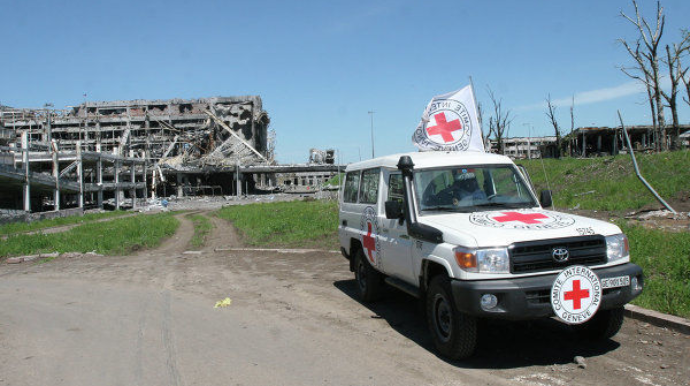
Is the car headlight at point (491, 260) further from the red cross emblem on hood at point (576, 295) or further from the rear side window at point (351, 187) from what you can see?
the rear side window at point (351, 187)

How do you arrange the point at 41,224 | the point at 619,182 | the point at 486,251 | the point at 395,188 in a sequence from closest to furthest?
the point at 486,251 < the point at 395,188 < the point at 619,182 < the point at 41,224

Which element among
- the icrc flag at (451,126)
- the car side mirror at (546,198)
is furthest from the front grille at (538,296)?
the icrc flag at (451,126)

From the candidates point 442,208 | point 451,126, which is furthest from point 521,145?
point 442,208

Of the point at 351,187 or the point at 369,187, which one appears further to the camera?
the point at 351,187

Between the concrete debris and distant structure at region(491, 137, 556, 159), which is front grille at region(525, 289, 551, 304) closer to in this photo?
the concrete debris

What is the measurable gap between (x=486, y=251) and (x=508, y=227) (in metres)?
0.49

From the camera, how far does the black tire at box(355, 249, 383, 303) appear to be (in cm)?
792

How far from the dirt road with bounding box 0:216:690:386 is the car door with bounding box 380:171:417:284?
2.57 feet

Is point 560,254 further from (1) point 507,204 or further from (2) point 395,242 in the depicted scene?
(2) point 395,242

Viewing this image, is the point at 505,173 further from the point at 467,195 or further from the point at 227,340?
the point at 227,340

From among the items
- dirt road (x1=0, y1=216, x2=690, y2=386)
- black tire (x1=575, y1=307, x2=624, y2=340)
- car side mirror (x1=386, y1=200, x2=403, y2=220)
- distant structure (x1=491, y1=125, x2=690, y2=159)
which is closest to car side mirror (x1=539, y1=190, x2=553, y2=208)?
black tire (x1=575, y1=307, x2=624, y2=340)

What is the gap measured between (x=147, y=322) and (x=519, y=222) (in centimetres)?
533

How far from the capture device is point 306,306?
8.19 metres

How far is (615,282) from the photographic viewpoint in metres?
5.11
